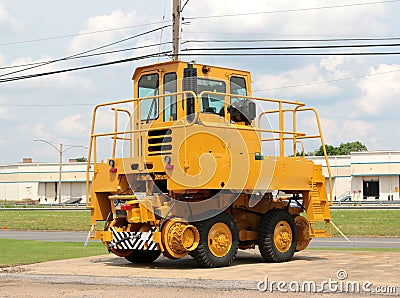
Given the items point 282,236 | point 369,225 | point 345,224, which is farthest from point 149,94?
point 345,224

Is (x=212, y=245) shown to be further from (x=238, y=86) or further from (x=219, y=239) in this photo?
(x=238, y=86)

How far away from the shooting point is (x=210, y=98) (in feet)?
53.2

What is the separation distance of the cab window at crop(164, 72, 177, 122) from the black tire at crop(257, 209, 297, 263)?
341 centimetres

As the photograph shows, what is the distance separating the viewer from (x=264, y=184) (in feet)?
53.5

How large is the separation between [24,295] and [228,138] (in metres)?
6.17

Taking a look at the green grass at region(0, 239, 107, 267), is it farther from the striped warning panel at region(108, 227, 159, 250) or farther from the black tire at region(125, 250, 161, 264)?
the striped warning panel at region(108, 227, 159, 250)

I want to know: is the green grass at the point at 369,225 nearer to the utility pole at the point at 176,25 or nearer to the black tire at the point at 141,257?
the utility pole at the point at 176,25

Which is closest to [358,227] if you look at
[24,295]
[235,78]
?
[235,78]

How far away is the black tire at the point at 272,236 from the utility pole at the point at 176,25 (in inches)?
396

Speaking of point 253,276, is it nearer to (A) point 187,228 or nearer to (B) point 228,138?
(A) point 187,228

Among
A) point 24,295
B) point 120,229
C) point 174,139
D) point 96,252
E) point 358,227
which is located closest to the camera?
point 24,295

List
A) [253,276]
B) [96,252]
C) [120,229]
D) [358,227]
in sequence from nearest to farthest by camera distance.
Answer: [253,276]
[120,229]
[96,252]
[358,227]

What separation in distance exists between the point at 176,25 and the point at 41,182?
79198 millimetres

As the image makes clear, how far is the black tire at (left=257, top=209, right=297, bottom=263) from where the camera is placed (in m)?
16.6
